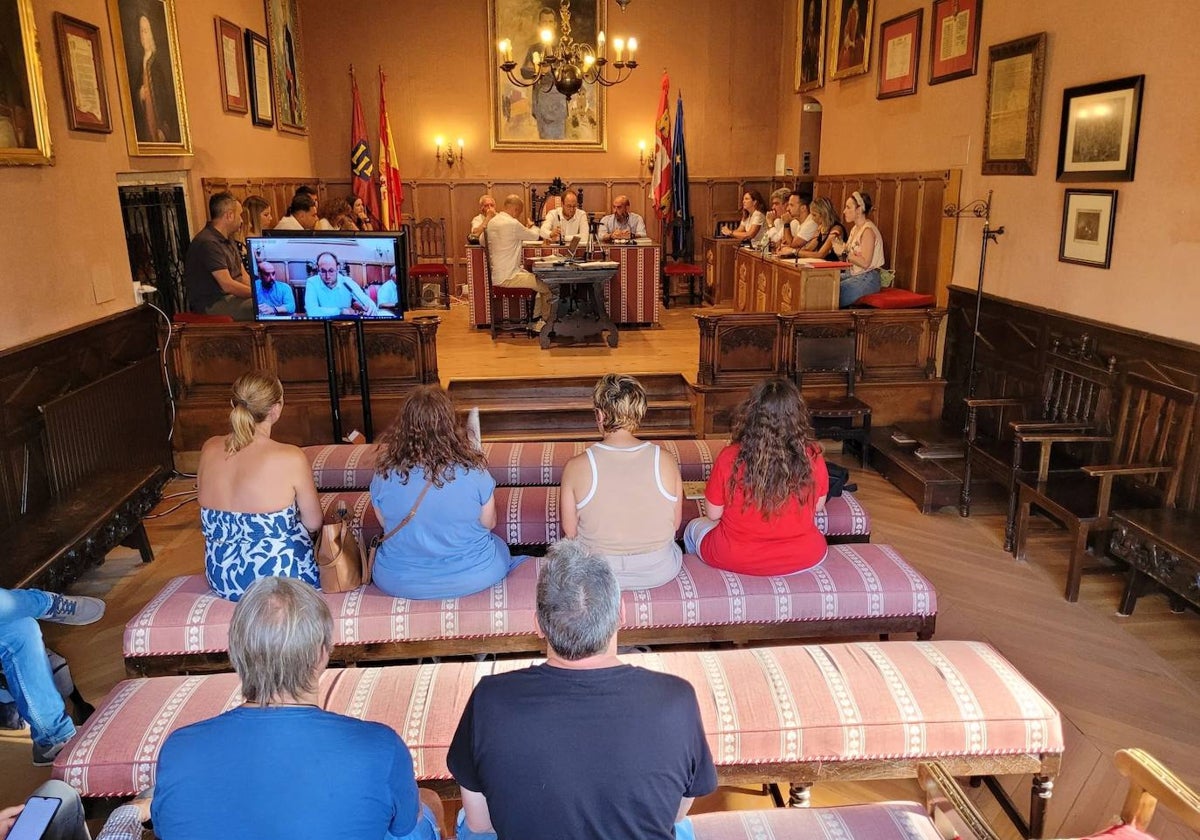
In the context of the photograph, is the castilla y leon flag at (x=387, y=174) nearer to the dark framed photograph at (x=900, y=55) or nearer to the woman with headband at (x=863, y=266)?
the dark framed photograph at (x=900, y=55)

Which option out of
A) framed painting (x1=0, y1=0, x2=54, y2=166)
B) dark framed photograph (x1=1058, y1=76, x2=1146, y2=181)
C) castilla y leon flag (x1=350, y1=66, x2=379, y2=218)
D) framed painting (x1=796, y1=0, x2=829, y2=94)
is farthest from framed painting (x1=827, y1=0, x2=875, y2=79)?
framed painting (x1=0, y1=0, x2=54, y2=166)

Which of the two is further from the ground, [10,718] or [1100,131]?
[1100,131]

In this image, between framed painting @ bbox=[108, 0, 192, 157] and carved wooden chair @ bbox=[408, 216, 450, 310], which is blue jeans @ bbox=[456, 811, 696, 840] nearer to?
framed painting @ bbox=[108, 0, 192, 157]

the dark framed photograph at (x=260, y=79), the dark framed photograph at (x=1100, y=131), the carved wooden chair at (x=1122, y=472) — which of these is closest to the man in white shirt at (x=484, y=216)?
the dark framed photograph at (x=260, y=79)

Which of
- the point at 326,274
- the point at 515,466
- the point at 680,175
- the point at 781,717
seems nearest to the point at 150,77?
the point at 326,274

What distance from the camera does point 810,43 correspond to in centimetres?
970

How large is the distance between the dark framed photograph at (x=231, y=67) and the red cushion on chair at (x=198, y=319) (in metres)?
2.23

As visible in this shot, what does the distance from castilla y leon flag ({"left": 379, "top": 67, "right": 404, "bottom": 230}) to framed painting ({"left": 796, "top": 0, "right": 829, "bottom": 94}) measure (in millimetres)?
5101

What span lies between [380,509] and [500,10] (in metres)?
9.60

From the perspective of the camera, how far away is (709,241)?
10977 millimetres

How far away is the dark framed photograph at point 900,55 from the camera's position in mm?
6945

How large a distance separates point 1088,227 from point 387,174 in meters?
8.37

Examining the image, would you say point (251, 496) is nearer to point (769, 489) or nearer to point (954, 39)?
point (769, 489)

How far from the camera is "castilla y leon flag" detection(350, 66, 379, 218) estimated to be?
10578mm
